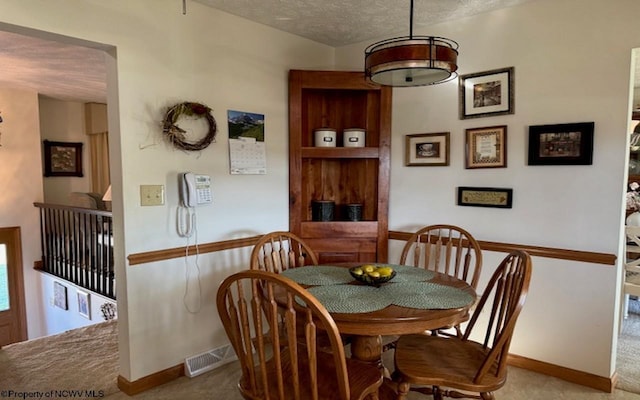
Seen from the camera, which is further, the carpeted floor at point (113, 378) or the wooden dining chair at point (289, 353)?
A: the carpeted floor at point (113, 378)

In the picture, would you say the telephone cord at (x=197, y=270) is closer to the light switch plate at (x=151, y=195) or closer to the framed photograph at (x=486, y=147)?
the light switch plate at (x=151, y=195)

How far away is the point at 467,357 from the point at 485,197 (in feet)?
4.17

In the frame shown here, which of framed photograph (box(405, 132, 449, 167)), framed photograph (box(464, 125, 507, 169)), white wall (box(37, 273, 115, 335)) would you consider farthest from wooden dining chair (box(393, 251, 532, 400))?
white wall (box(37, 273, 115, 335))

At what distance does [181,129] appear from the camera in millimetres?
2494

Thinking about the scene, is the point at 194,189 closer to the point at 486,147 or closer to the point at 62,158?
the point at 486,147

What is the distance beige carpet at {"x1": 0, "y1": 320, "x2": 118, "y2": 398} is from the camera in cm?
243

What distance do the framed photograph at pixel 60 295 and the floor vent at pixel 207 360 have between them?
9.70ft

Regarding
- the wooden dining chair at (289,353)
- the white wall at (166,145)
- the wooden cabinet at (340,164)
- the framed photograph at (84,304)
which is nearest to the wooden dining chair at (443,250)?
the wooden cabinet at (340,164)

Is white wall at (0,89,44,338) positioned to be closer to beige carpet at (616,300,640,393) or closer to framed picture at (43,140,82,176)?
framed picture at (43,140,82,176)

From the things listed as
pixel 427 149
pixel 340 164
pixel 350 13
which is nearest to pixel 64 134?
pixel 340 164

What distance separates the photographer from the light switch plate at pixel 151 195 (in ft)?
7.69

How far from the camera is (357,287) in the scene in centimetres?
192

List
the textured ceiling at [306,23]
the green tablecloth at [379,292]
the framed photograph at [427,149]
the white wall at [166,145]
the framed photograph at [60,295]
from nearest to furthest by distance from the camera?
the green tablecloth at [379,292], the white wall at [166,145], the textured ceiling at [306,23], the framed photograph at [427,149], the framed photograph at [60,295]

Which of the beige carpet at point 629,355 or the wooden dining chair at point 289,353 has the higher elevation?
the wooden dining chair at point 289,353
